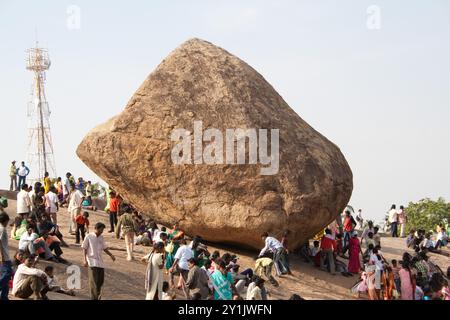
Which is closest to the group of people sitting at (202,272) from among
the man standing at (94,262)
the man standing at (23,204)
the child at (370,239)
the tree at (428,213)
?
the man standing at (94,262)

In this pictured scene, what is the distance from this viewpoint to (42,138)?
42.6 m

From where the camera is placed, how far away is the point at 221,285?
1501 centimetres

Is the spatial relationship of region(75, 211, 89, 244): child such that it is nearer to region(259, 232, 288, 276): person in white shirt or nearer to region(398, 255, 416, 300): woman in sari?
region(259, 232, 288, 276): person in white shirt

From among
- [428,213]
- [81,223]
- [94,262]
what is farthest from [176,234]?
[428,213]

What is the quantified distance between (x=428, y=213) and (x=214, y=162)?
2470 centimetres

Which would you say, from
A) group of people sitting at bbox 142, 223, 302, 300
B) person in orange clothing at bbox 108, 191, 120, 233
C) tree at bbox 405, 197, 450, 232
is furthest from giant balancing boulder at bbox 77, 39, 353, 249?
tree at bbox 405, 197, 450, 232

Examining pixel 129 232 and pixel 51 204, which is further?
pixel 51 204

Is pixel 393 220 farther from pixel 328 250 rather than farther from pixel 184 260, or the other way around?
pixel 184 260

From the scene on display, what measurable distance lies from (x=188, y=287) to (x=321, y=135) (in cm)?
950

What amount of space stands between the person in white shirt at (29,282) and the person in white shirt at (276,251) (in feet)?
24.4

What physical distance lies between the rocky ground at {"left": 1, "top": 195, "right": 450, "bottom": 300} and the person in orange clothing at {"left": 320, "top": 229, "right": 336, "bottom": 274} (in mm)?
292
